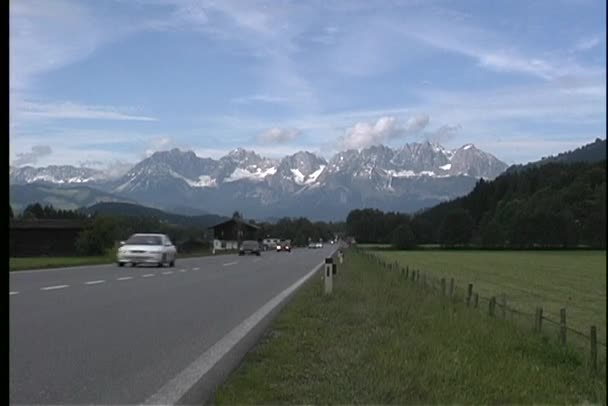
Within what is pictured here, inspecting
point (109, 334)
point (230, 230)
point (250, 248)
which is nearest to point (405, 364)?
point (109, 334)

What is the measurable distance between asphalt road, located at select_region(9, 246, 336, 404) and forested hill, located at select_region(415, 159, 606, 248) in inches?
3619

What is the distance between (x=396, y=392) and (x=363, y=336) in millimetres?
3990

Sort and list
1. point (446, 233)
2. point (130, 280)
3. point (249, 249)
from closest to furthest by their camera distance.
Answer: point (130, 280) → point (249, 249) → point (446, 233)

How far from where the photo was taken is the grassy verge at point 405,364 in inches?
305

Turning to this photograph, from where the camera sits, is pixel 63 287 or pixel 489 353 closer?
pixel 489 353

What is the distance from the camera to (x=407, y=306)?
16484mm

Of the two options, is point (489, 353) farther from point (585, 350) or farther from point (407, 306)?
point (407, 306)

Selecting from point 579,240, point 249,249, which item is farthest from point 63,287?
point 579,240

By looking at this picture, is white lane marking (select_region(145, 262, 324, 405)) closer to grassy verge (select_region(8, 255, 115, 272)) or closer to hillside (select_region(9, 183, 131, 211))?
hillside (select_region(9, 183, 131, 211))

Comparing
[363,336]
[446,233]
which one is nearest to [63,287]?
[363,336]

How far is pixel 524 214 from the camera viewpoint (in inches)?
5635

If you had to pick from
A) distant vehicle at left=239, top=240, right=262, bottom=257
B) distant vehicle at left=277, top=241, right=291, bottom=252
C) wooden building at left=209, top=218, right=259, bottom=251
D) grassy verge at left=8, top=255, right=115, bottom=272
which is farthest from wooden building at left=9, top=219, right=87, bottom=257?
wooden building at left=209, top=218, right=259, bottom=251

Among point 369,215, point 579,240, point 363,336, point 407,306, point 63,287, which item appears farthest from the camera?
point 369,215

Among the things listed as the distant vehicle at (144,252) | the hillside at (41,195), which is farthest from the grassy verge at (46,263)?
the hillside at (41,195)
